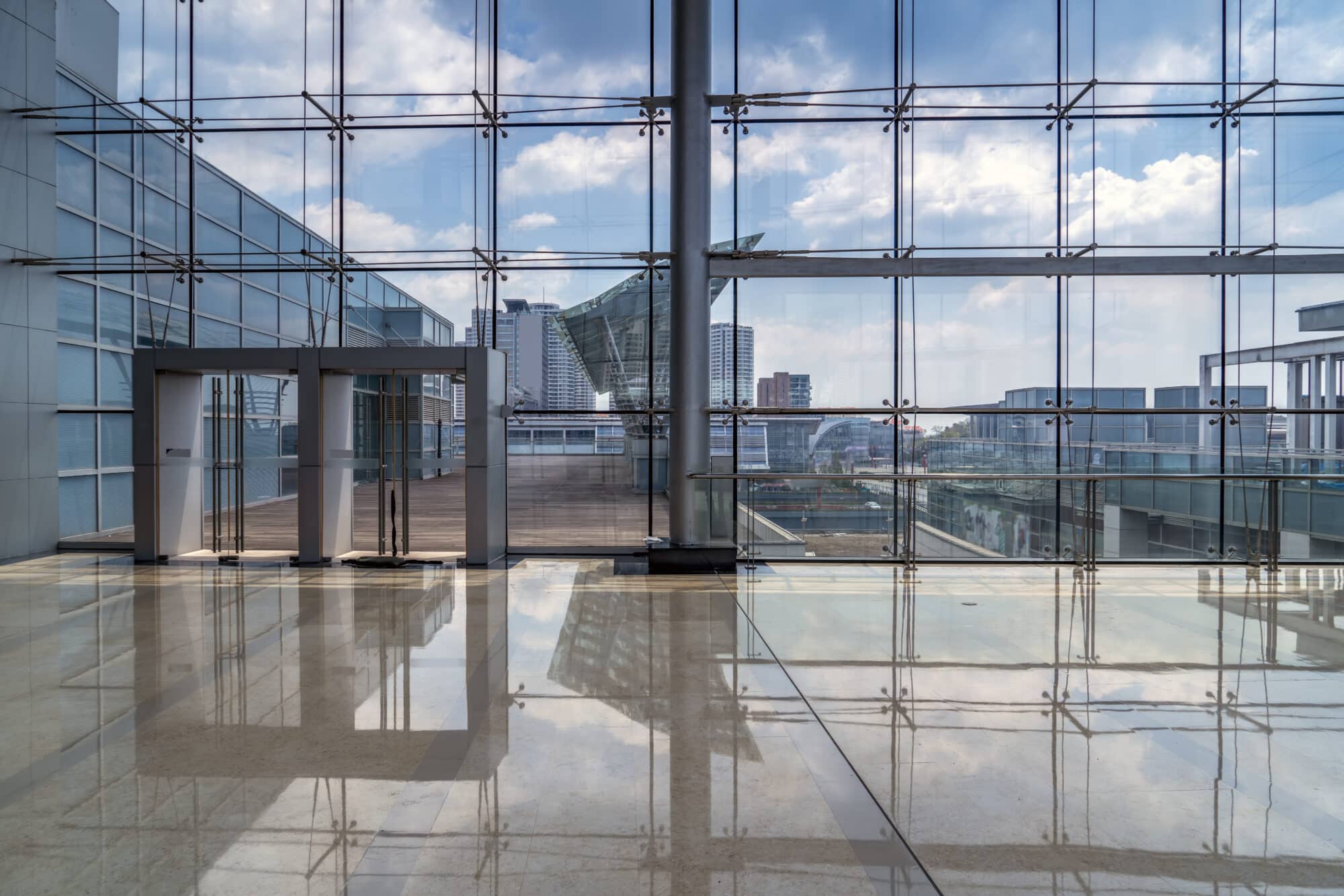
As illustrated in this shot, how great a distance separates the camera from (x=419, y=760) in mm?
3518

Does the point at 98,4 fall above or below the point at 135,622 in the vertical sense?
above

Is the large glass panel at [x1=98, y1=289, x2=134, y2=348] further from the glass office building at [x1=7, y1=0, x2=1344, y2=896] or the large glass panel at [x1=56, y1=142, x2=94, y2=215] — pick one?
the large glass panel at [x1=56, y1=142, x2=94, y2=215]

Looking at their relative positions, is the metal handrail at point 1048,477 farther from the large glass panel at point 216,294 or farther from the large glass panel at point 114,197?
the large glass panel at point 114,197

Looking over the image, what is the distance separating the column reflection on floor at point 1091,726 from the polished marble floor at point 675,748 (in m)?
0.02

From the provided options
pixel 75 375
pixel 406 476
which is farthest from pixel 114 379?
pixel 406 476

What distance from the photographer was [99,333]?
9930mm

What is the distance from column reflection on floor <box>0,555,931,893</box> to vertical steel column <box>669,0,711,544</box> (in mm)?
2681

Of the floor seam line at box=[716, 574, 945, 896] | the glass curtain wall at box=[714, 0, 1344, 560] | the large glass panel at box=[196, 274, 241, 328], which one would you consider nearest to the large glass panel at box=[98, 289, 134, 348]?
the large glass panel at box=[196, 274, 241, 328]

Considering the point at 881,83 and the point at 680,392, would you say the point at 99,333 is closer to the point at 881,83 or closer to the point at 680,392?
the point at 680,392

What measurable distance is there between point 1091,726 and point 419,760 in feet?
10.2

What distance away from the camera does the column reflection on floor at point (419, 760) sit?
8.73 feet

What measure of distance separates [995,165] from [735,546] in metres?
5.21

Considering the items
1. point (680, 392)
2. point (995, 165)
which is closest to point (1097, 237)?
point (995, 165)

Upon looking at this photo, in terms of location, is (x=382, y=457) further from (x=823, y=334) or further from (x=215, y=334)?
(x=823, y=334)
